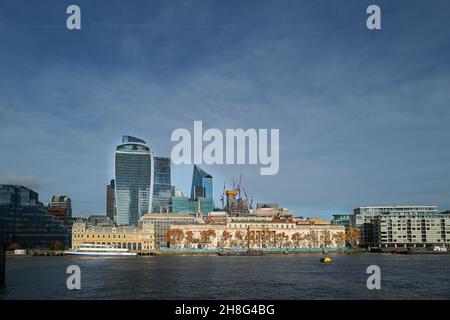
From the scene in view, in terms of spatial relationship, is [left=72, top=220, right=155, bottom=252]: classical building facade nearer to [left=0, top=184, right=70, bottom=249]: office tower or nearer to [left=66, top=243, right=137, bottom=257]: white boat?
[left=66, top=243, right=137, bottom=257]: white boat

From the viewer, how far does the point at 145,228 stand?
156500mm

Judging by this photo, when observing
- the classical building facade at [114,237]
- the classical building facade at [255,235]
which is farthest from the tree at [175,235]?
the classical building facade at [114,237]

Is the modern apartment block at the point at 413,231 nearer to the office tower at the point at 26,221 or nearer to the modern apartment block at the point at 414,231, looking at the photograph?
the modern apartment block at the point at 414,231

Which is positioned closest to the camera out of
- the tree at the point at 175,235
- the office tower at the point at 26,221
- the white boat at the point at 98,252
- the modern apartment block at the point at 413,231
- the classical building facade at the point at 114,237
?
the white boat at the point at 98,252

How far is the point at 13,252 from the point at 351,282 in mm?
130951

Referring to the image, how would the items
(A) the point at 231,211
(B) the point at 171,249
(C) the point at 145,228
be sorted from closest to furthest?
(B) the point at 171,249, (C) the point at 145,228, (A) the point at 231,211

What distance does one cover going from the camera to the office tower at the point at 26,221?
16950 centimetres

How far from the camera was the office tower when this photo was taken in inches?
6673
